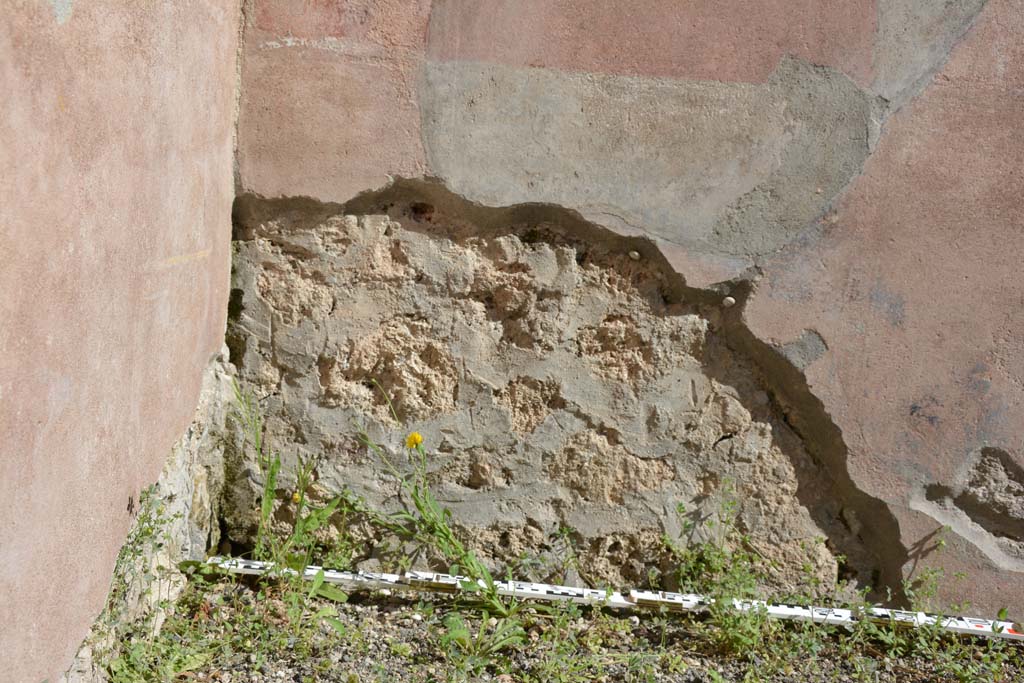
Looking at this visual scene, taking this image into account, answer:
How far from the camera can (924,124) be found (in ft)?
7.47

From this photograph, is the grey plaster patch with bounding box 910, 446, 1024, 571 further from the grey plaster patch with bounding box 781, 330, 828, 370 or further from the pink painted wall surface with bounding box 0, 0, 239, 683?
the pink painted wall surface with bounding box 0, 0, 239, 683

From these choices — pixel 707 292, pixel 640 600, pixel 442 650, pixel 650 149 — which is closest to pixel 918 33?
pixel 650 149

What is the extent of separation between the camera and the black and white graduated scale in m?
2.30

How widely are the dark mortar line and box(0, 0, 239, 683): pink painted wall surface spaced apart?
26 cm

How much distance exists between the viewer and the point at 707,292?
7.72 feet

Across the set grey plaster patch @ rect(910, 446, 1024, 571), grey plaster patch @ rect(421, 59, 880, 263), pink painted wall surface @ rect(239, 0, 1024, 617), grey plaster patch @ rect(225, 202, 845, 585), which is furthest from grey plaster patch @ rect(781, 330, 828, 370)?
grey plaster patch @ rect(910, 446, 1024, 571)

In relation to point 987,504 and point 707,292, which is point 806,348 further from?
point 987,504

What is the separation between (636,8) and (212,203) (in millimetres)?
1148

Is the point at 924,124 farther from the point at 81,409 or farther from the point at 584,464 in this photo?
the point at 81,409

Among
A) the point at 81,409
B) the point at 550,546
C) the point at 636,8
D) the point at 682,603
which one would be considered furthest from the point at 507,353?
the point at 81,409

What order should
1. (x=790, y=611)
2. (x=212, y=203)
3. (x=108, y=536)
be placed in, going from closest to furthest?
(x=108, y=536), (x=212, y=203), (x=790, y=611)

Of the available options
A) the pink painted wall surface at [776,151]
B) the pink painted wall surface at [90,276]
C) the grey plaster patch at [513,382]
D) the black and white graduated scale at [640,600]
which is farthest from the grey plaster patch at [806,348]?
the pink painted wall surface at [90,276]

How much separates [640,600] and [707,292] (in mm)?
809

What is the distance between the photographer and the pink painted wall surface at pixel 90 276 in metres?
1.38
